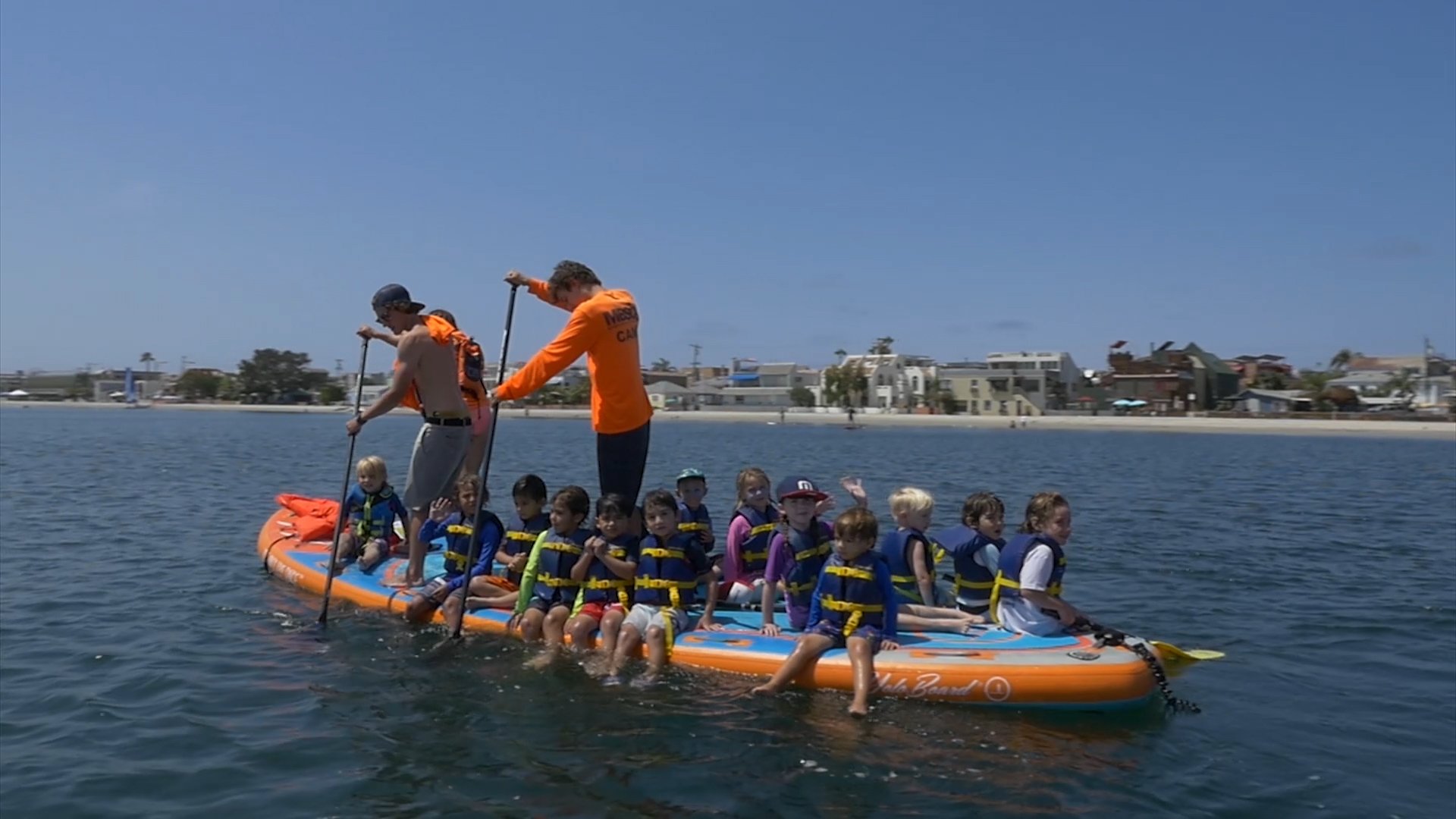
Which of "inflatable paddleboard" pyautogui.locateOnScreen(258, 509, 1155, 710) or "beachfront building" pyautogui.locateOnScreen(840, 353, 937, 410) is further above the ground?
"beachfront building" pyautogui.locateOnScreen(840, 353, 937, 410)

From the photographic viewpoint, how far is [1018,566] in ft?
25.3

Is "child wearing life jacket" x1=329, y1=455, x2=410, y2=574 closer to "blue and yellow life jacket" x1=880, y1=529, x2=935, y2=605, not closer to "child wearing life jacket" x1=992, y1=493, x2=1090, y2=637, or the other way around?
"blue and yellow life jacket" x1=880, y1=529, x2=935, y2=605

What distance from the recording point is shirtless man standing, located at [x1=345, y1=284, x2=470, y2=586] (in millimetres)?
8977

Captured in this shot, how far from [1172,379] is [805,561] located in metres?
92.3

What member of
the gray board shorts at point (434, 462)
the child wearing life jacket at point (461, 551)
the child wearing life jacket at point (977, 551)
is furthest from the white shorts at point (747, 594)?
the gray board shorts at point (434, 462)

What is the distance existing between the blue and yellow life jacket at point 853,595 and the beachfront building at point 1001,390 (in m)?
89.1

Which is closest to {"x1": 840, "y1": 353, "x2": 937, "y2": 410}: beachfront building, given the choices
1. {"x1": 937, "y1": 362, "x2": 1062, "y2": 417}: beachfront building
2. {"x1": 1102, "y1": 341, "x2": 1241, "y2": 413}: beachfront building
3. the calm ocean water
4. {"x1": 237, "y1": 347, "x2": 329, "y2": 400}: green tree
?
{"x1": 937, "y1": 362, "x2": 1062, "y2": 417}: beachfront building

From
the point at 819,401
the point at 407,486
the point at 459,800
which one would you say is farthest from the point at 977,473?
the point at 819,401

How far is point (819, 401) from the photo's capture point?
116 meters

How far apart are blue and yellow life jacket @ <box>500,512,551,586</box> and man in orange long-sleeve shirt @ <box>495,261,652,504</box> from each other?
0.99m

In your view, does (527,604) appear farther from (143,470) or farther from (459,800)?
(143,470)

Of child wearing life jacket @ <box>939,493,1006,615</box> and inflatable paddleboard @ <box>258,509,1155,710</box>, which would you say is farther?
child wearing life jacket @ <box>939,493,1006,615</box>

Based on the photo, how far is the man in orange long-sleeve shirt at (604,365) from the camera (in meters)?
7.69

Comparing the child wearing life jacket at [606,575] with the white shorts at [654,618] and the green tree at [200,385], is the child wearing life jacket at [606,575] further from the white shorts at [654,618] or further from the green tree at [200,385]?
the green tree at [200,385]
